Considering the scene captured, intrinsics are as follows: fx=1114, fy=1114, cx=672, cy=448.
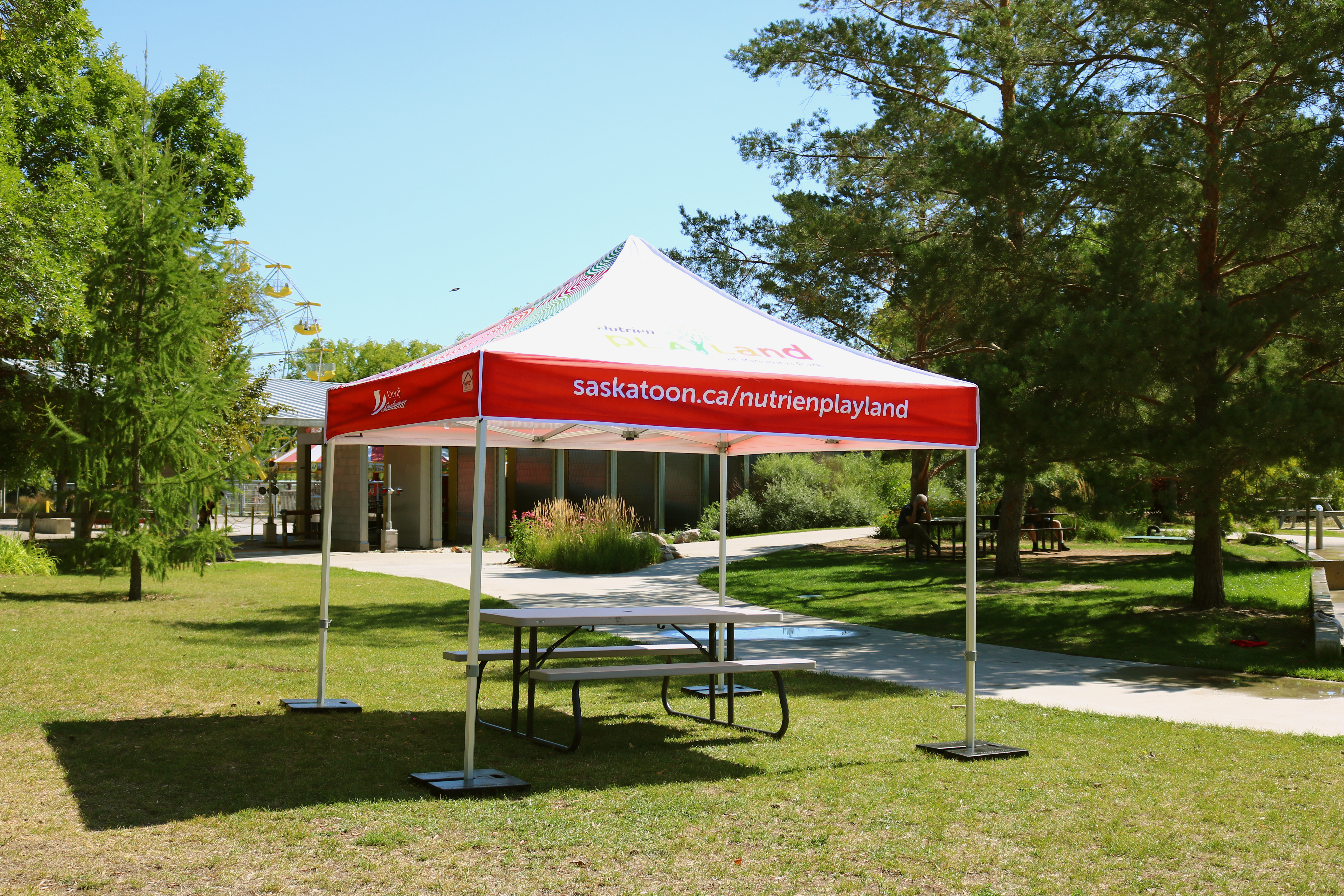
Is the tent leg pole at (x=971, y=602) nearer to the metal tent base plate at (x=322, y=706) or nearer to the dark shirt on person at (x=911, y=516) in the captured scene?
the metal tent base plate at (x=322, y=706)

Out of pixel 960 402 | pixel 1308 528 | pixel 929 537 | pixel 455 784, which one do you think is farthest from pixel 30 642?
pixel 1308 528

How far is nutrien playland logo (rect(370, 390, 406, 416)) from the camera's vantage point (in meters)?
6.42

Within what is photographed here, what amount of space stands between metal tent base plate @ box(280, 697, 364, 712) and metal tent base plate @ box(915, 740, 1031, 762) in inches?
144

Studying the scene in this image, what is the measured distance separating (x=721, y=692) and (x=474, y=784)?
11.3ft

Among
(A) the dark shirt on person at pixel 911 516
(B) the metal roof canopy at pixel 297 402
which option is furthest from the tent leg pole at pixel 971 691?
(B) the metal roof canopy at pixel 297 402

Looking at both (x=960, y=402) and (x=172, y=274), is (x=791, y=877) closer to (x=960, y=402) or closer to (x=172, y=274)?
(x=960, y=402)

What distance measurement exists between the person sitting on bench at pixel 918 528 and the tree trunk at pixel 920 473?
1403mm

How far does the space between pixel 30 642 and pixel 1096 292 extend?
1106 cm

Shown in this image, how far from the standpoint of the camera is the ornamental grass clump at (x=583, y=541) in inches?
751

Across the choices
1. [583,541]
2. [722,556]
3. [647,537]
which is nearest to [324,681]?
[722,556]

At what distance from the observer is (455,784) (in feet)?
17.6

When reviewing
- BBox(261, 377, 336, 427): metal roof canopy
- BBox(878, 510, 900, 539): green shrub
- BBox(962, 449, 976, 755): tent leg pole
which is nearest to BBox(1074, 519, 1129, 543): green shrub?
BBox(878, 510, 900, 539): green shrub

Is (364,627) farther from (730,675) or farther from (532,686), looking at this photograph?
(532,686)

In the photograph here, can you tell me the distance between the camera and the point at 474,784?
5371 millimetres
